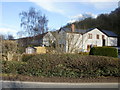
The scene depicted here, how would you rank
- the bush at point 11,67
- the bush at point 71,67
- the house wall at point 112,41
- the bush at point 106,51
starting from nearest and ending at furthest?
the bush at point 71,67
the bush at point 11,67
the bush at point 106,51
the house wall at point 112,41

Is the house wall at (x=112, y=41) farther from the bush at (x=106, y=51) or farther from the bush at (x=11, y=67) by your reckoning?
the bush at (x=11, y=67)

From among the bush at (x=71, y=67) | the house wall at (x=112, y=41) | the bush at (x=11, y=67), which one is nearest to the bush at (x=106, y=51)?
the bush at (x=71, y=67)

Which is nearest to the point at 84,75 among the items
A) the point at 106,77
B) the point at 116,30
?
the point at 106,77

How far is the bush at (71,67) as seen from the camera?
11.3m

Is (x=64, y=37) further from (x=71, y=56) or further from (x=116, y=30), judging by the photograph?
(x=116, y=30)

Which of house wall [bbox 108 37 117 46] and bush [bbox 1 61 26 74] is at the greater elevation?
house wall [bbox 108 37 117 46]

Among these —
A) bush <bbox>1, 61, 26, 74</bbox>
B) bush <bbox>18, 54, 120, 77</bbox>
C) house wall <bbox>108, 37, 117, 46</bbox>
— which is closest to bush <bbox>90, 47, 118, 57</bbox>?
bush <bbox>18, 54, 120, 77</bbox>

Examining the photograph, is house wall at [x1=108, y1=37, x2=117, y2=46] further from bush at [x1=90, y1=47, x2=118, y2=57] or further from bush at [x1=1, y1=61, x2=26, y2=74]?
bush at [x1=1, y1=61, x2=26, y2=74]

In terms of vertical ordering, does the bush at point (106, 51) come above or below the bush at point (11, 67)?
above

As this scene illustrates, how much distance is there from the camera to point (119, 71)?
1155 cm

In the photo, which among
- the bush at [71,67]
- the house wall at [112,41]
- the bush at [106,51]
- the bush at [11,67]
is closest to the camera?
the bush at [71,67]

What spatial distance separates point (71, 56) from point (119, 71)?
11.0ft

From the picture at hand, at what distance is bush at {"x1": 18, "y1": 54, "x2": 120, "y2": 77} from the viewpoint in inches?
447

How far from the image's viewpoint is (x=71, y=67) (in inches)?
451
